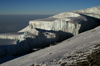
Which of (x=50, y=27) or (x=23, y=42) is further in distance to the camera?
(x=50, y=27)

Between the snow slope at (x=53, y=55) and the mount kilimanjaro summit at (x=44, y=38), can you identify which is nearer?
the snow slope at (x=53, y=55)

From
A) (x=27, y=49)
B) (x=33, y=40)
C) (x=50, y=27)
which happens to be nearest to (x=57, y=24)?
(x=50, y=27)

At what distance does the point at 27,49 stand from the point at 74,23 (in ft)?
30.2

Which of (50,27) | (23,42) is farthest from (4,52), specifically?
(50,27)

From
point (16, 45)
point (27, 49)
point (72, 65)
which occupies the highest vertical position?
point (72, 65)

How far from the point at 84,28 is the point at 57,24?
18.0 feet

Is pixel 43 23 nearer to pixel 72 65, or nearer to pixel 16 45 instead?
pixel 16 45

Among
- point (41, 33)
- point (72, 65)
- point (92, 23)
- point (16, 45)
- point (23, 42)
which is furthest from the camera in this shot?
point (92, 23)

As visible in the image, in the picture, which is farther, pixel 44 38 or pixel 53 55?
pixel 44 38

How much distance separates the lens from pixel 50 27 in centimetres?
1803

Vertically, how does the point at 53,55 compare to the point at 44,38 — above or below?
above

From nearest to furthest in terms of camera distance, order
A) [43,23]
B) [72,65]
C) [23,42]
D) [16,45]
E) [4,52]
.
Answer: [72,65] → [4,52] → [16,45] → [23,42] → [43,23]

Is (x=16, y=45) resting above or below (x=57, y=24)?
below

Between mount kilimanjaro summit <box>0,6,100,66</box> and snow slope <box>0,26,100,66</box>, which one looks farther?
mount kilimanjaro summit <box>0,6,100,66</box>
